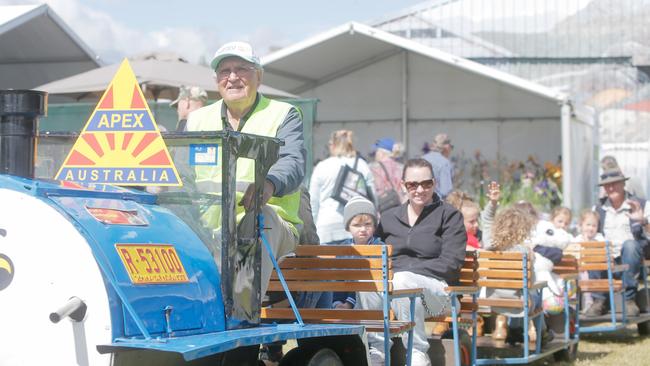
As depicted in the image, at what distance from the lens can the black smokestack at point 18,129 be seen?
4.18 metres

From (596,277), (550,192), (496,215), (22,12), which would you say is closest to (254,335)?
(496,215)

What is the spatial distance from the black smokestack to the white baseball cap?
41.9 inches

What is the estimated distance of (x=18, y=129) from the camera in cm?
423

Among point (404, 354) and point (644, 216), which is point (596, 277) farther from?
point (404, 354)

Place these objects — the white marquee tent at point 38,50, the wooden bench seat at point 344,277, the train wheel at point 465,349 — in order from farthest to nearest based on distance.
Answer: the white marquee tent at point 38,50 < the train wheel at point 465,349 < the wooden bench seat at point 344,277

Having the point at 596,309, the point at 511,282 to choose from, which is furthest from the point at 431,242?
the point at 596,309

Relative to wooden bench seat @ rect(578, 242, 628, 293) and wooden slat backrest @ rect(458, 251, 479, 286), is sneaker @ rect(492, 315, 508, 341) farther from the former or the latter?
wooden bench seat @ rect(578, 242, 628, 293)

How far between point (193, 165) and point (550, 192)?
41.8 feet

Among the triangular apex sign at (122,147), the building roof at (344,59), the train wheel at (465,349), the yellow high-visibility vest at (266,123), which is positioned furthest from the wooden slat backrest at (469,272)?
the building roof at (344,59)

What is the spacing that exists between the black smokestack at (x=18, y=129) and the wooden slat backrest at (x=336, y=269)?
1.72m

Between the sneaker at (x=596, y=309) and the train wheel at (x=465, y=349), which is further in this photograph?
the sneaker at (x=596, y=309)

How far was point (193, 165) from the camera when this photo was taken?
4.40 metres

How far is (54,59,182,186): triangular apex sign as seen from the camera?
14.1 feet

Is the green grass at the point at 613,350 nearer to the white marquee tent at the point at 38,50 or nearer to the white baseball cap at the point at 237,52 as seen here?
the white baseball cap at the point at 237,52
